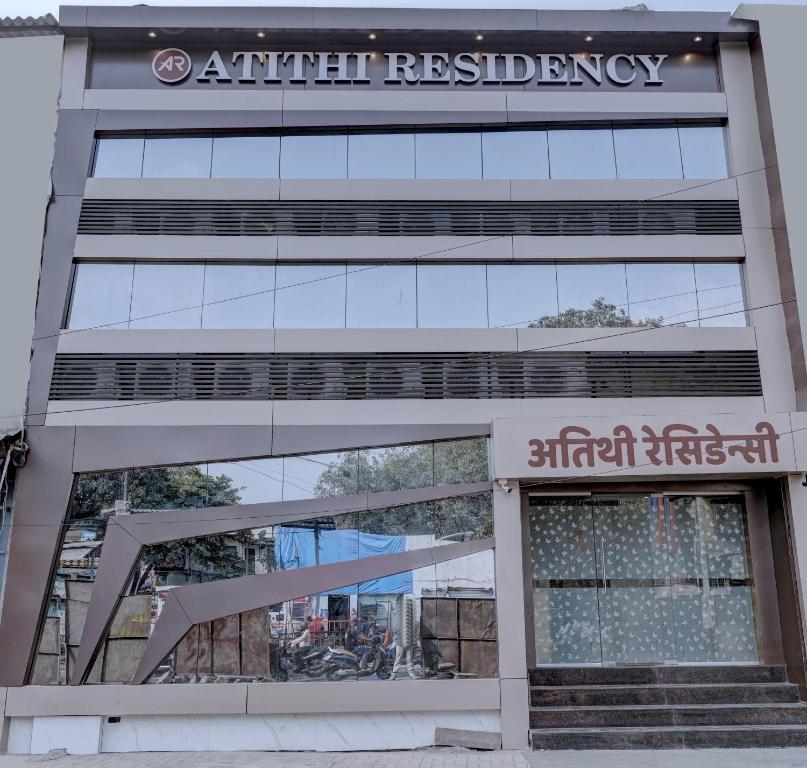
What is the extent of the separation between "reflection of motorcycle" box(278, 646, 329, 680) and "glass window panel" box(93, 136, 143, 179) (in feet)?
31.1

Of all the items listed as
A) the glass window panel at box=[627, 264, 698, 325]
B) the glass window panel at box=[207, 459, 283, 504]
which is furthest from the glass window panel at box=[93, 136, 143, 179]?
the glass window panel at box=[627, 264, 698, 325]

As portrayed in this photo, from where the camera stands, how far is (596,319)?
13.8 m

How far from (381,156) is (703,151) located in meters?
6.53

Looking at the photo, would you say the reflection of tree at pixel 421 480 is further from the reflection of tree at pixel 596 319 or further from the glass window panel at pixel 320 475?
the reflection of tree at pixel 596 319

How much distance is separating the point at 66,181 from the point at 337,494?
816 centimetres

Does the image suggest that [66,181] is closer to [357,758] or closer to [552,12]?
[552,12]

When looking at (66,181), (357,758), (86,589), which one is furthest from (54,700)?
(66,181)

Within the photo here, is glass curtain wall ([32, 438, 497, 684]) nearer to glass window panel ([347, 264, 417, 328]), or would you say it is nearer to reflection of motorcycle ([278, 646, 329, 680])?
reflection of motorcycle ([278, 646, 329, 680])

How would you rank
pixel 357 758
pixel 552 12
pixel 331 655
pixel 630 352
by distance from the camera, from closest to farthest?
pixel 357 758
pixel 331 655
pixel 630 352
pixel 552 12

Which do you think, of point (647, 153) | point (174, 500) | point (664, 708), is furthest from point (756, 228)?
point (174, 500)

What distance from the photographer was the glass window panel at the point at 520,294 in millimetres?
13742

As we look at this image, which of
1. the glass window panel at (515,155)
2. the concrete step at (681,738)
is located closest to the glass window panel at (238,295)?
the glass window panel at (515,155)

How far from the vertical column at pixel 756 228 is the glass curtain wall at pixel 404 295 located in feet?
1.27

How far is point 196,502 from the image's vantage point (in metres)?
12.8
